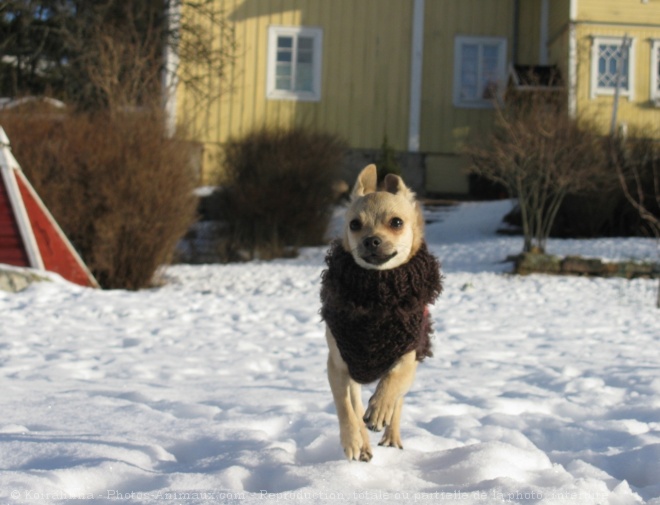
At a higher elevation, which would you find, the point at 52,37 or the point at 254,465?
the point at 52,37

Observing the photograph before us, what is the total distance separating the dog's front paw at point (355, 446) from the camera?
359 cm

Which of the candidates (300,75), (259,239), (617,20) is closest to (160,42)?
(300,75)

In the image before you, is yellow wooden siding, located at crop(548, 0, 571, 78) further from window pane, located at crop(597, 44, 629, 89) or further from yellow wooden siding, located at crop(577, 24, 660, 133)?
window pane, located at crop(597, 44, 629, 89)

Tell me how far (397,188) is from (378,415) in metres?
1.03

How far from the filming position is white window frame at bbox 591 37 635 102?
19.6 metres

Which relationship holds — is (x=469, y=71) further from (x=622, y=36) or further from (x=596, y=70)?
(x=622, y=36)

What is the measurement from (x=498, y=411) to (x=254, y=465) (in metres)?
2.02

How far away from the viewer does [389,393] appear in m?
3.68

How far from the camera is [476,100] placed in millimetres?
20969

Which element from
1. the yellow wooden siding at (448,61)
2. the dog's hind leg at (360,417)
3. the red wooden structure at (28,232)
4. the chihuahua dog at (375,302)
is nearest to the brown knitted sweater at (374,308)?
the chihuahua dog at (375,302)

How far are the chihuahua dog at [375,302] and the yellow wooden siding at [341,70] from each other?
1711 centimetres

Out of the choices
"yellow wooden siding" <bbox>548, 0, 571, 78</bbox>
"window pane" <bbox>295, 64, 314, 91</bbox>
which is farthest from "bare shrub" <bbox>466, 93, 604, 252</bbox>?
"window pane" <bbox>295, 64, 314, 91</bbox>

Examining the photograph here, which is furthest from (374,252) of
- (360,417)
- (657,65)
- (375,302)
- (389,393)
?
(657,65)

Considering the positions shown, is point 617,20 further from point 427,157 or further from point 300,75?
point 300,75
